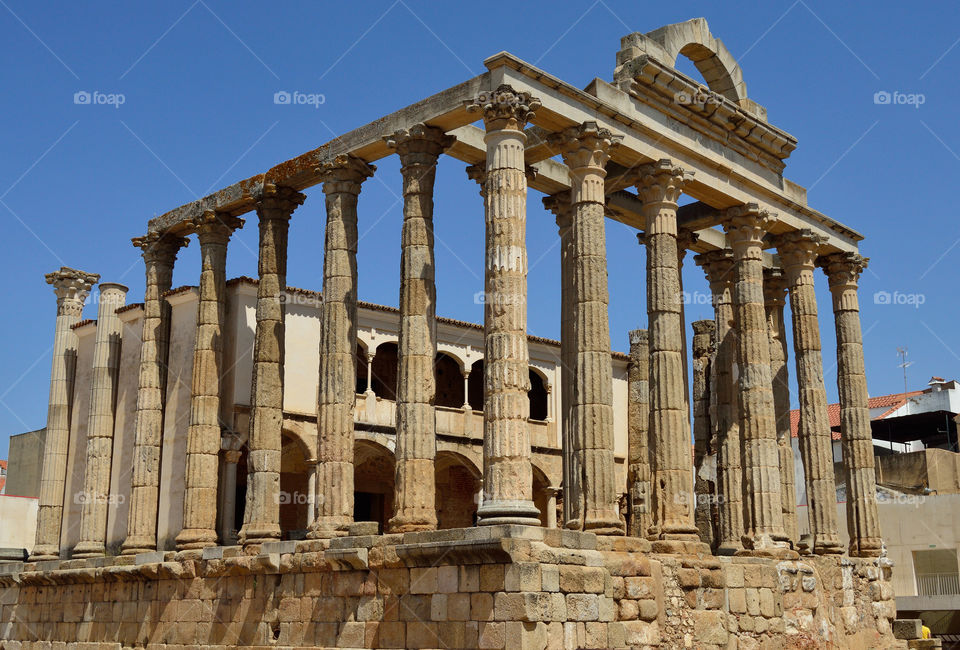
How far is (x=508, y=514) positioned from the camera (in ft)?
49.8

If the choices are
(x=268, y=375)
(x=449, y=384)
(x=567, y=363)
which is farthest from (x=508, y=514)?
(x=449, y=384)

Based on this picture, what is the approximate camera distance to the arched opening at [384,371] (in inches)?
1147

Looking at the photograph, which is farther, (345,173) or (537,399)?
(537,399)

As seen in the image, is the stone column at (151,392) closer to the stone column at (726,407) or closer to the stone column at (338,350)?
the stone column at (338,350)

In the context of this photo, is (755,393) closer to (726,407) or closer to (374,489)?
(726,407)

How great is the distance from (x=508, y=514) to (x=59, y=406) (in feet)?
49.1

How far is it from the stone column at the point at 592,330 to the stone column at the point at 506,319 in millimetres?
1237

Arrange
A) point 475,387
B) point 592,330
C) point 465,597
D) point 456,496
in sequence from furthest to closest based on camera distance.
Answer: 1. point 475,387
2. point 456,496
3. point 592,330
4. point 465,597

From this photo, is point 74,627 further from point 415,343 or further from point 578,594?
point 578,594

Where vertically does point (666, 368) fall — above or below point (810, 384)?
below

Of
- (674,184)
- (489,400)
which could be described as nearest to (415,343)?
(489,400)

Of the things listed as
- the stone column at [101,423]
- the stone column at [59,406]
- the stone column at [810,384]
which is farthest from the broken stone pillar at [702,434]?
the stone column at [59,406]

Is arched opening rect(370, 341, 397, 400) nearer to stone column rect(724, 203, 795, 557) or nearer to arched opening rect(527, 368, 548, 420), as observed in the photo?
arched opening rect(527, 368, 548, 420)

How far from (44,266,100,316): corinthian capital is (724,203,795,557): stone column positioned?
15.4 metres
